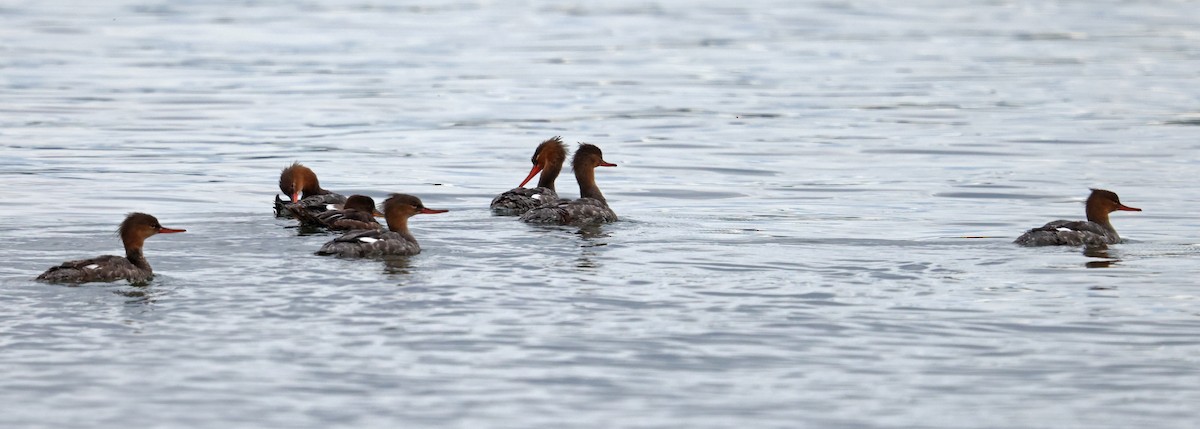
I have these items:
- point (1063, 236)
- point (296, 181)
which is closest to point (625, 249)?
point (1063, 236)

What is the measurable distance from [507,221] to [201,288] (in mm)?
4066

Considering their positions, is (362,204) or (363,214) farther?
(362,204)

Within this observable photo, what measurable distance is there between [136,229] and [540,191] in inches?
189

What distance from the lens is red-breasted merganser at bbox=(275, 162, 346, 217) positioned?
47.0 ft

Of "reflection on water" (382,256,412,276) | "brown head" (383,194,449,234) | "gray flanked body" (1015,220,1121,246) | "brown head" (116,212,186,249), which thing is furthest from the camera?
"gray flanked body" (1015,220,1121,246)

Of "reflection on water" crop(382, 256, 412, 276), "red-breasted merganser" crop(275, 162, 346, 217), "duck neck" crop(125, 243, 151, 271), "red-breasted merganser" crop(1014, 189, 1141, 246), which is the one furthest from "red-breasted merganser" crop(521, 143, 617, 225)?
"duck neck" crop(125, 243, 151, 271)

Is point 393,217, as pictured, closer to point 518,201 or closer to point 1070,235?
point 518,201

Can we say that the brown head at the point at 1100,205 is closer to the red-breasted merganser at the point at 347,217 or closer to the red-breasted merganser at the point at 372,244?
the red-breasted merganser at the point at 372,244

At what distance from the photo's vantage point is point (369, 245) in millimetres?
12148

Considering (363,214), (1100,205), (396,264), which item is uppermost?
(1100,205)

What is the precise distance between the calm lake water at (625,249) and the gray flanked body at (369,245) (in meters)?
0.27

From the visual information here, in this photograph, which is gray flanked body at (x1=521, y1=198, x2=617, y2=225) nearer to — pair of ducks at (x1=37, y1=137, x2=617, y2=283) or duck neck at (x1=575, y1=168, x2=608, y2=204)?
pair of ducks at (x1=37, y1=137, x2=617, y2=283)

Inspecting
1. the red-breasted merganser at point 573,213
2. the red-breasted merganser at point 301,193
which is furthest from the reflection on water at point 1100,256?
the red-breasted merganser at point 301,193

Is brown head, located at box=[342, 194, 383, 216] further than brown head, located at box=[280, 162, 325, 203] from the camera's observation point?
No
